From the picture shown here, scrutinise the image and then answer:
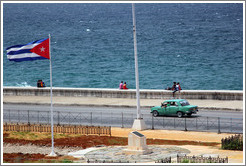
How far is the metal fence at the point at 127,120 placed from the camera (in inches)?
1486

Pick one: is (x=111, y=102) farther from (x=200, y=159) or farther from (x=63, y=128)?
(x=200, y=159)

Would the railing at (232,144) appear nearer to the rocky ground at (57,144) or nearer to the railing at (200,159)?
the rocky ground at (57,144)

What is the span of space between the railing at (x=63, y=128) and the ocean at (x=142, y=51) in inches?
2214

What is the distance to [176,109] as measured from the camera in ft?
139

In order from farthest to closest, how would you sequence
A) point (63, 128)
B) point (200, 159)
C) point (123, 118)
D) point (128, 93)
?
point (128, 93)
point (123, 118)
point (63, 128)
point (200, 159)

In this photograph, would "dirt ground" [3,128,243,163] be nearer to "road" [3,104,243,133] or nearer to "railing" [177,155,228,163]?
"road" [3,104,243,133]

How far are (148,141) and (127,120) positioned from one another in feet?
26.8

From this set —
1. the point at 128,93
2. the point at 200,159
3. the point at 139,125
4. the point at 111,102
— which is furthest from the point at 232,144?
the point at 128,93

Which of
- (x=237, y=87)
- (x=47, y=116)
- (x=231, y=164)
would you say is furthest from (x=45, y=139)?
(x=237, y=87)

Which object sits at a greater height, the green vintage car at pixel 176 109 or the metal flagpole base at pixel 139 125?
the green vintage car at pixel 176 109

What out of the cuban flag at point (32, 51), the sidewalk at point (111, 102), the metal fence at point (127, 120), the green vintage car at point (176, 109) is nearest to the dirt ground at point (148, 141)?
the metal fence at point (127, 120)

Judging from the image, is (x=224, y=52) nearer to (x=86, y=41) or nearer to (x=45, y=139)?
(x=86, y=41)

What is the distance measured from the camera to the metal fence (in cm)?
3775

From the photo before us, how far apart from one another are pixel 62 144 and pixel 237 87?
63477mm
